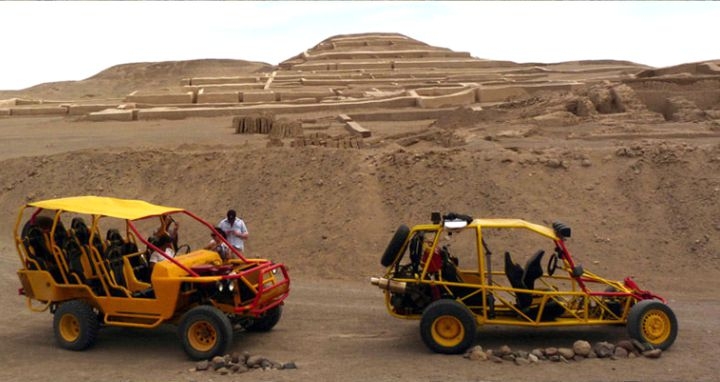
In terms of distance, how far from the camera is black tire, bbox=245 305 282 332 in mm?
9101

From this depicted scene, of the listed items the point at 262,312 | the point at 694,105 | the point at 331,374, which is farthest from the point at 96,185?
the point at 694,105

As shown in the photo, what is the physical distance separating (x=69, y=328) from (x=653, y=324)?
6.02 meters

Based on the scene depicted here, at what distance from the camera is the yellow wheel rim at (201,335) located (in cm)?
813

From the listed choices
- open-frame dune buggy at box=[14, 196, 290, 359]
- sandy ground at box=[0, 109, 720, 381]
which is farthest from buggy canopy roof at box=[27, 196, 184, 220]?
sandy ground at box=[0, 109, 720, 381]

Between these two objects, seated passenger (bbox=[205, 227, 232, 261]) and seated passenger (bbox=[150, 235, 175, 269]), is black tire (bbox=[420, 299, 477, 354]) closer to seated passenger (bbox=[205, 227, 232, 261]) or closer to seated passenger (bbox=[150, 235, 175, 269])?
seated passenger (bbox=[205, 227, 232, 261])

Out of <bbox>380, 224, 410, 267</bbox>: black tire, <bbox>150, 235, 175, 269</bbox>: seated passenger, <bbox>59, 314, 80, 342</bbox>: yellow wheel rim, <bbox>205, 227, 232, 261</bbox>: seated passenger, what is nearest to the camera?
<bbox>380, 224, 410, 267</bbox>: black tire

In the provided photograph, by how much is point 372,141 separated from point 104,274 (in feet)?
32.8

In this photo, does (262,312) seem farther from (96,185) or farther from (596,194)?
(96,185)

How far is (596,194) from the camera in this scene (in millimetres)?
13320

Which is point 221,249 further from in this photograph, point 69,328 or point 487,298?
point 487,298

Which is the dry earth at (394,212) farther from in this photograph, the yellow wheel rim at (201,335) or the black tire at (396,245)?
the black tire at (396,245)

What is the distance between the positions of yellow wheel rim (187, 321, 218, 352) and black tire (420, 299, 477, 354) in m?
2.11

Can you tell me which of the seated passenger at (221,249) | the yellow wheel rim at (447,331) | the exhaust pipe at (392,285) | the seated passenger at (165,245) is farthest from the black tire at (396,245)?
the seated passenger at (165,245)

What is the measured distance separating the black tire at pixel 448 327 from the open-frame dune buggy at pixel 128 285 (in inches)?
66.8
